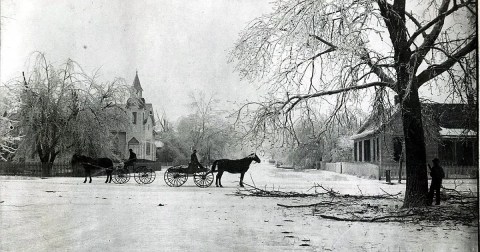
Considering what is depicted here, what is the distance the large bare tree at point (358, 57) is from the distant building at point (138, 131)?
1421 millimetres

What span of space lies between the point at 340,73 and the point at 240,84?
1324 millimetres

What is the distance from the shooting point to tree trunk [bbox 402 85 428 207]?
210 inches

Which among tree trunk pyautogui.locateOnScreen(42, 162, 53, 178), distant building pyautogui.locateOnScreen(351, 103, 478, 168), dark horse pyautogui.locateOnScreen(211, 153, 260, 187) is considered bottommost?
tree trunk pyautogui.locateOnScreen(42, 162, 53, 178)

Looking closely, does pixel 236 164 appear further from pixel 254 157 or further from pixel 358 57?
pixel 358 57

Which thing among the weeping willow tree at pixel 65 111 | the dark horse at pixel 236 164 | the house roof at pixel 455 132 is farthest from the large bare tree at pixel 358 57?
the weeping willow tree at pixel 65 111

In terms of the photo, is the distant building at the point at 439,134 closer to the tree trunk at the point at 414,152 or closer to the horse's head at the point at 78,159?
the tree trunk at the point at 414,152

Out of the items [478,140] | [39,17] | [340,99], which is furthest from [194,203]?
[478,140]

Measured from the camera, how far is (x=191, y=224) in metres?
5.13

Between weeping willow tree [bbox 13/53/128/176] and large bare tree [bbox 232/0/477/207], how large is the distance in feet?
6.82

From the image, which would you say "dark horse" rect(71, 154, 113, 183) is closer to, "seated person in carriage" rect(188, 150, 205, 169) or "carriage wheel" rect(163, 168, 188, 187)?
"carriage wheel" rect(163, 168, 188, 187)

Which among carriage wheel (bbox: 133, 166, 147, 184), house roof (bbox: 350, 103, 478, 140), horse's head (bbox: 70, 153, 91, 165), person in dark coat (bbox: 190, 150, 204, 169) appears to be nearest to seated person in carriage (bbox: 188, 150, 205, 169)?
person in dark coat (bbox: 190, 150, 204, 169)

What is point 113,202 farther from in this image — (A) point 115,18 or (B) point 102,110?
(A) point 115,18

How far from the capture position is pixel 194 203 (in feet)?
21.1

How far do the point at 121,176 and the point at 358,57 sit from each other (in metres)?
4.65
